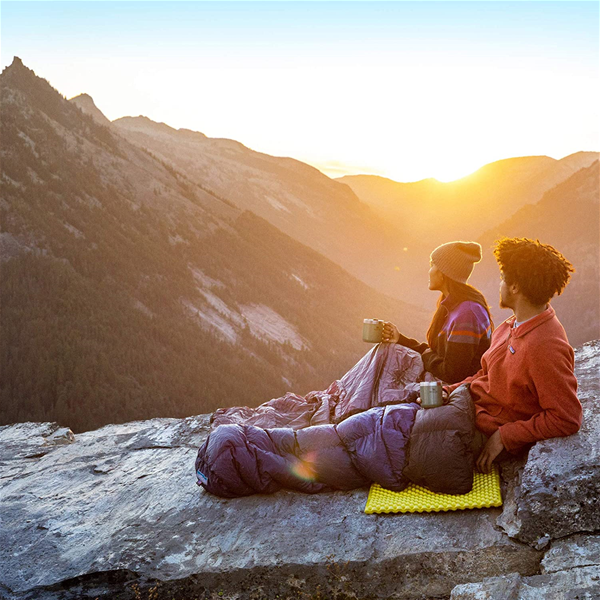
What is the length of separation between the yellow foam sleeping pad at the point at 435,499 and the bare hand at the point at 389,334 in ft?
4.34

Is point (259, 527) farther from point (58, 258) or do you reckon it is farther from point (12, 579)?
point (58, 258)

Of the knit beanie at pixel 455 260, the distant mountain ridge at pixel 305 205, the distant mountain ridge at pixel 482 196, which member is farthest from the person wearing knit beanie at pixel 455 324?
the distant mountain ridge at pixel 482 196

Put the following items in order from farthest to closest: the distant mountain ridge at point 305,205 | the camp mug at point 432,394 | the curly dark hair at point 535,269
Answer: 1. the distant mountain ridge at point 305,205
2. the camp mug at point 432,394
3. the curly dark hair at point 535,269

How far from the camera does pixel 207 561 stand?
327cm

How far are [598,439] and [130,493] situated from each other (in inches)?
137

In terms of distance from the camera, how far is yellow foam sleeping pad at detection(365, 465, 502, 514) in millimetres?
3244

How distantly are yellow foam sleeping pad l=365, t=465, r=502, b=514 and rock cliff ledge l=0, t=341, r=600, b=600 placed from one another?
0.06m

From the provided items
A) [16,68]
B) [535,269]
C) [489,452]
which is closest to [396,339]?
[489,452]

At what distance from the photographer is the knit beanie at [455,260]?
168 inches

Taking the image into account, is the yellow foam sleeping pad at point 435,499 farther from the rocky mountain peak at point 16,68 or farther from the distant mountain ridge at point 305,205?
the distant mountain ridge at point 305,205

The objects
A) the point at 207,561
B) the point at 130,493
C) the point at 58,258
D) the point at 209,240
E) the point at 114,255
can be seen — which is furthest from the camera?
the point at 209,240

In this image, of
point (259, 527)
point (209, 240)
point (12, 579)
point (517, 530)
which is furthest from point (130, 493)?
point (209, 240)

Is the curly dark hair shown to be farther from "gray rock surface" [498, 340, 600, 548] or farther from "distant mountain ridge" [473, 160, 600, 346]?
"distant mountain ridge" [473, 160, 600, 346]

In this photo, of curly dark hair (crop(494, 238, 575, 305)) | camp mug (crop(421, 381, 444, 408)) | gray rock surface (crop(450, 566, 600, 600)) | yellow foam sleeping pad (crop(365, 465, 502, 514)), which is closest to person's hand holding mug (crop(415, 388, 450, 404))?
camp mug (crop(421, 381, 444, 408))
